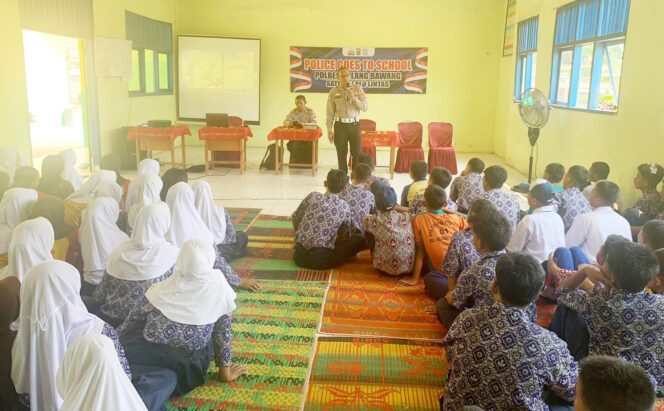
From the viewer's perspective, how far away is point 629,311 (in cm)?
243

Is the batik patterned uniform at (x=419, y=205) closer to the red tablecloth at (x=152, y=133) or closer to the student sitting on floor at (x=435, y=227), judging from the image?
the student sitting on floor at (x=435, y=227)

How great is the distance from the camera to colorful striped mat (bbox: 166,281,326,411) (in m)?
2.72

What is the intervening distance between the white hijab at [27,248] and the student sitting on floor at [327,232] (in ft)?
6.77

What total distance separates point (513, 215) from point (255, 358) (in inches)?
97.7

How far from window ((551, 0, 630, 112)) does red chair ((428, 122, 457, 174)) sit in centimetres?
174

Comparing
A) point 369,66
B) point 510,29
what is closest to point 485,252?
point 510,29

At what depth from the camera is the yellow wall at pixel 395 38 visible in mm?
11766

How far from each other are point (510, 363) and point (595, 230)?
190cm

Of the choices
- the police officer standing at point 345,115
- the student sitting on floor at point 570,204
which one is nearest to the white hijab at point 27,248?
the student sitting on floor at point 570,204

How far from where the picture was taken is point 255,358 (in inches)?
123

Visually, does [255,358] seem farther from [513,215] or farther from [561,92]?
[561,92]

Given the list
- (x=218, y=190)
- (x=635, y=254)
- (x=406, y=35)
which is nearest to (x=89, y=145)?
(x=218, y=190)

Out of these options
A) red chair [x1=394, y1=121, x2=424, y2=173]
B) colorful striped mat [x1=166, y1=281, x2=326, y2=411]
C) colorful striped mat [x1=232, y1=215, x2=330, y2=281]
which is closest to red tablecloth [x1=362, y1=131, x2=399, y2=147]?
red chair [x1=394, y1=121, x2=424, y2=173]

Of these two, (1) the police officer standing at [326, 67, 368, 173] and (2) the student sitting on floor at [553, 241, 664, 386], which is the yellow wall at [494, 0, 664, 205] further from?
(2) the student sitting on floor at [553, 241, 664, 386]
